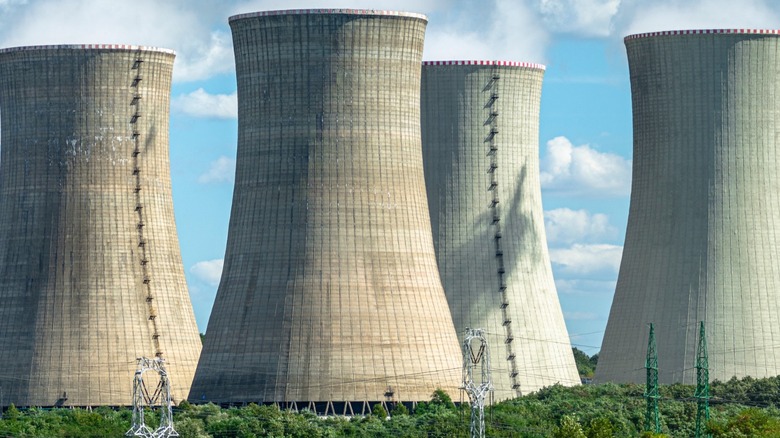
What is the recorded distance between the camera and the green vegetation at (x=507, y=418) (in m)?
57.5

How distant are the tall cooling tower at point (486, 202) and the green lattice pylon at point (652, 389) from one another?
10.1 m

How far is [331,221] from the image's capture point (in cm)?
6012

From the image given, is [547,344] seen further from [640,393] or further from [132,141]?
[132,141]

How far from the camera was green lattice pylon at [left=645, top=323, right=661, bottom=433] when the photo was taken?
5403 cm

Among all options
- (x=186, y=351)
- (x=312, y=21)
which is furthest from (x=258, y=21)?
(x=186, y=351)

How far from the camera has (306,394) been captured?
6081cm

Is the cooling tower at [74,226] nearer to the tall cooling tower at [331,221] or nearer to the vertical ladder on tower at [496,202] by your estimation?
the tall cooling tower at [331,221]

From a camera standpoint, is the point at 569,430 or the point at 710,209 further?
the point at 710,209

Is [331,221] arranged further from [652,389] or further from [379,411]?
[652,389]

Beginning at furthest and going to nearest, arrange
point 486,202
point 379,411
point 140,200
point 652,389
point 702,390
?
point 486,202
point 140,200
point 379,411
point 702,390
point 652,389

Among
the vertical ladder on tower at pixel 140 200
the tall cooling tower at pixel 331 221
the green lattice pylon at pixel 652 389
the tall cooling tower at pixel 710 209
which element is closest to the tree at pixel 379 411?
the tall cooling tower at pixel 331 221

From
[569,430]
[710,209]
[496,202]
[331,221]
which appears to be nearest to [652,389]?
[569,430]

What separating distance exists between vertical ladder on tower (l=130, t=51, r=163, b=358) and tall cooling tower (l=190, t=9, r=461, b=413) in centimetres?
764

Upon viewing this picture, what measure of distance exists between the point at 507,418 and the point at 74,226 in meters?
13.9
